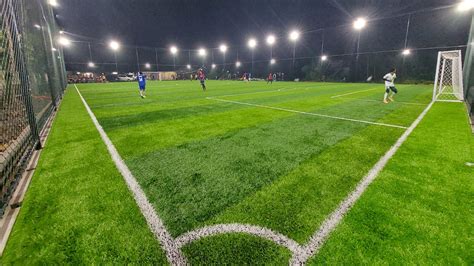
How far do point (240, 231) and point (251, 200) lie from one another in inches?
23.1

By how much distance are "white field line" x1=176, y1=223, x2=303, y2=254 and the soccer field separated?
0.03 feet

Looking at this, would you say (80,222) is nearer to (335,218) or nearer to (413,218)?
(335,218)

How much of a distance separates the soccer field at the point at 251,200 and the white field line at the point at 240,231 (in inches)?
0.4

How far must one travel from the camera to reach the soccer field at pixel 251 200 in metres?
1.99

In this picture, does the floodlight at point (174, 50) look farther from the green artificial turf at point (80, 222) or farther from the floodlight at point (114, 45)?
the green artificial turf at point (80, 222)

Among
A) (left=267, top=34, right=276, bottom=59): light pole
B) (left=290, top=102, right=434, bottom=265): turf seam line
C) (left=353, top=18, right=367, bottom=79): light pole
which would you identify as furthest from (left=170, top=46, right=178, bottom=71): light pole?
(left=290, top=102, right=434, bottom=265): turf seam line

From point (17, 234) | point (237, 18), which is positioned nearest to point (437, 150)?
point (17, 234)

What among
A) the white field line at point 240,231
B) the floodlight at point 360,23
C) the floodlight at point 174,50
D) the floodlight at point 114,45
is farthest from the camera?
the floodlight at point 174,50

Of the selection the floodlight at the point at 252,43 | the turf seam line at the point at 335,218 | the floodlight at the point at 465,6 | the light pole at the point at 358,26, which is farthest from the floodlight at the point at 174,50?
the turf seam line at the point at 335,218

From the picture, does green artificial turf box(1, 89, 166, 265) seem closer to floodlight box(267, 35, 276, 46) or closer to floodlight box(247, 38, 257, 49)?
floodlight box(267, 35, 276, 46)

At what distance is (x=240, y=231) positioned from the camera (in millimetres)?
2219

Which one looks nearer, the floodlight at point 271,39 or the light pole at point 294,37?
the light pole at point 294,37

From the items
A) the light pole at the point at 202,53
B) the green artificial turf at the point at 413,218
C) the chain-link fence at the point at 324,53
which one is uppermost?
the light pole at the point at 202,53

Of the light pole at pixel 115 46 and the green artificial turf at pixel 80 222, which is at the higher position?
the light pole at pixel 115 46
